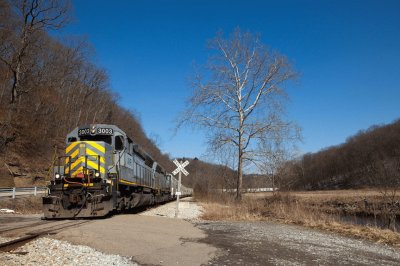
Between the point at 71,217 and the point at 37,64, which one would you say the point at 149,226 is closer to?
the point at 71,217

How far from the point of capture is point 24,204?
23312 mm

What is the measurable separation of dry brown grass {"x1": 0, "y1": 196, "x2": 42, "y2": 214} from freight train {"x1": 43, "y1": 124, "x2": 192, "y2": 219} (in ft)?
28.2

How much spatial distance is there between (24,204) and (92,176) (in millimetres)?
12205

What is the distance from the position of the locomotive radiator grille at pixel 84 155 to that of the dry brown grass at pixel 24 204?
9.30 metres

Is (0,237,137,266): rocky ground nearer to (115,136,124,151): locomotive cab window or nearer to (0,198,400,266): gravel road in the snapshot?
(0,198,400,266): gravel road

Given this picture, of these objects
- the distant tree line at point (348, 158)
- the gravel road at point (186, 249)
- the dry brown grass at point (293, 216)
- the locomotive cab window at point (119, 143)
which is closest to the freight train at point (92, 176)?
the locomotive cab window at point (119, 143)

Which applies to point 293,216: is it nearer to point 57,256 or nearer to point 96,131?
point 96,131

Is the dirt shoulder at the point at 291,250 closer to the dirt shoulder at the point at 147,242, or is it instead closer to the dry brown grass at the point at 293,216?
the dirt shoulder at the point at 147,242

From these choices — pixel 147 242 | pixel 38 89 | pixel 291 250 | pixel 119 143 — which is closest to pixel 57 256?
pixel 147 242

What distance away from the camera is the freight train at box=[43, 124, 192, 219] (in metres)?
13.3

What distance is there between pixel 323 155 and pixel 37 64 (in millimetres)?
129158

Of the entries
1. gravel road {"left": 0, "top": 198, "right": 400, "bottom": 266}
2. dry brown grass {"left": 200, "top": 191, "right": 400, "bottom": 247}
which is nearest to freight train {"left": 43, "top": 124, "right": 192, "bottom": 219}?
gravel road {"left": 0, "top": 198, "right": 400, "bottom": 266}

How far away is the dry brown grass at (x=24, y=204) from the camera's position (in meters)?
22.1

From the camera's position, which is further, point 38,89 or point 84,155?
point 38,89
